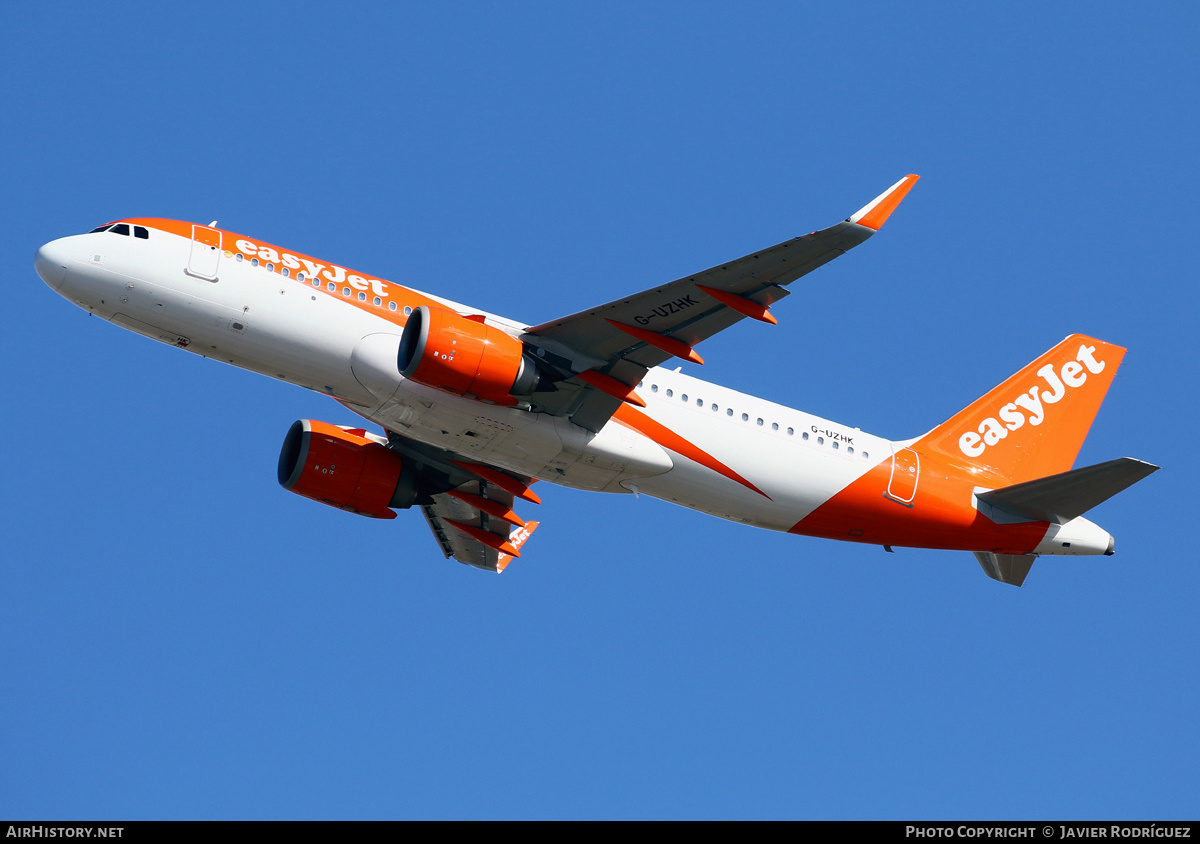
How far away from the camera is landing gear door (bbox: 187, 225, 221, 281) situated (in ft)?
94.2

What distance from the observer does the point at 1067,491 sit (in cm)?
3294

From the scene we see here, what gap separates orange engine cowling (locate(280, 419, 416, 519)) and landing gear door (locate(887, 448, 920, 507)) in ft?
44.2

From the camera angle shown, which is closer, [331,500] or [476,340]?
[476,340]

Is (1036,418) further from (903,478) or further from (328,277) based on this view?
(328,277)

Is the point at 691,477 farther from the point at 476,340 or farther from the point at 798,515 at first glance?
the point at 476,340

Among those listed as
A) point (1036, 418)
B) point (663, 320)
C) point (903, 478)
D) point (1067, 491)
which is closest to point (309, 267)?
point (663, 320)

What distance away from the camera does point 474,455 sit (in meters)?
31.0

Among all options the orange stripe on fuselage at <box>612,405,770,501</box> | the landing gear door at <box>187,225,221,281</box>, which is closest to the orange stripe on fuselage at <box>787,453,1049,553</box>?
the orange stripe on fuselage at <box>612,405,770,501</box>

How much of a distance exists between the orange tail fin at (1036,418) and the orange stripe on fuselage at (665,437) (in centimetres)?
694

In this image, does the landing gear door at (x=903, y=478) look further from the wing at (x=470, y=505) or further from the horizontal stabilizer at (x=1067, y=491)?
the wing at (x=470, y=505)

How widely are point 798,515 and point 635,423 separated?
5.24 metres
